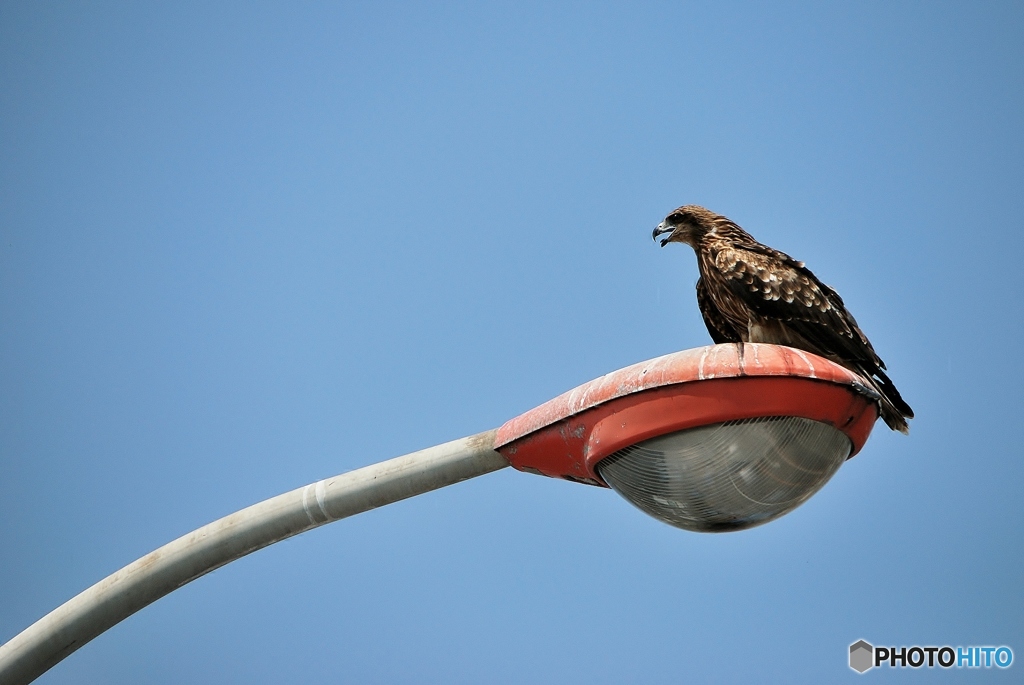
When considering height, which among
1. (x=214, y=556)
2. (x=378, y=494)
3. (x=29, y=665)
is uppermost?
(x=378, y=494)

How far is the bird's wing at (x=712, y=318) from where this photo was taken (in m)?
6.76

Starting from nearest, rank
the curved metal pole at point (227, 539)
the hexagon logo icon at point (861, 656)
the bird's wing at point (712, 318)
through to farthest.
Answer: the curved metal pole at point (227, 539) < the bird's wing at point (712, 318) < the hexagon logo icon at point (861, 656)

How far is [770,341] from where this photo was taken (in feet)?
20.2

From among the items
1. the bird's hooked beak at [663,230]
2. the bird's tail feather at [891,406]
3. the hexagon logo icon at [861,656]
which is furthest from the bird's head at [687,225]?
the hexagon logo icon at [861,656]

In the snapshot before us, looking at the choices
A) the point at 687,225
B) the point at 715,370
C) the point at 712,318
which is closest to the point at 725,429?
the point at 715,370

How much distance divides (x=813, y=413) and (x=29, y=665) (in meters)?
3.52

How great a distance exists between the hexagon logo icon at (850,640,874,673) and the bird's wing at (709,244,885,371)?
3713 millimetres

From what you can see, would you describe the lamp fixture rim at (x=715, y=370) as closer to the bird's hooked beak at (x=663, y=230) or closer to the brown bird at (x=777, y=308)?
the brown bird at (x=777, y=308)

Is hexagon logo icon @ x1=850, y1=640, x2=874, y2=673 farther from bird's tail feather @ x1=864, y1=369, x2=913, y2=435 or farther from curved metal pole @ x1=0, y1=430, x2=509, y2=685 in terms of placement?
curved metal pole @ x1=0, y1=430, x2=509, y2=685

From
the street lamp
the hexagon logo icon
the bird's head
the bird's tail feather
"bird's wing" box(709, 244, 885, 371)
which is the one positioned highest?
the bird's head

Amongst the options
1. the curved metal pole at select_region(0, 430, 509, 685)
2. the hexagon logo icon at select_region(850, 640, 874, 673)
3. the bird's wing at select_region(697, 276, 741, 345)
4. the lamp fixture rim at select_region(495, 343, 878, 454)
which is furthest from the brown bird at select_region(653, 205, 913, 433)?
the hexagon logo icon at select_region(850, 640, 874, 673)

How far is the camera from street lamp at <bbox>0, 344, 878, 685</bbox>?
3.96 m

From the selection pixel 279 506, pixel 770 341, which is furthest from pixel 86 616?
pixel 770 341

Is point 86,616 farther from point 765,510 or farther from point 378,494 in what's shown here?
point 765,510
